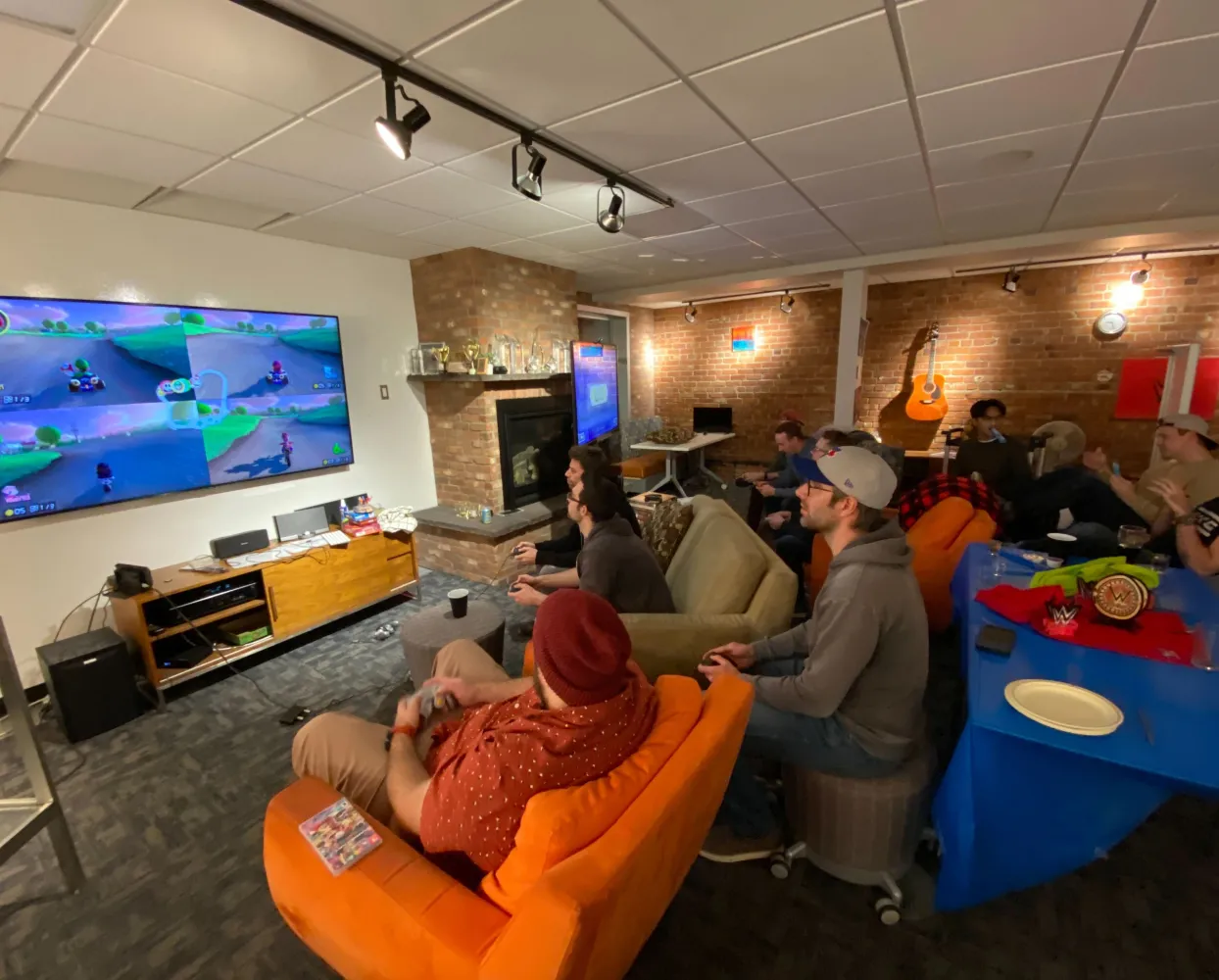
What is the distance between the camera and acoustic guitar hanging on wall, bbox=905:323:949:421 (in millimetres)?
5898

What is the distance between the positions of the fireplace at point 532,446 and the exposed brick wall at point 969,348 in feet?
9.52

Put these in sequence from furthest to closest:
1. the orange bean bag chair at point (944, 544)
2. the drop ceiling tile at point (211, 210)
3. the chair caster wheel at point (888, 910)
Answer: the orange bean bag chair at point (944, 544), the drop ceiling tile at point (211, 210), the chair caster wheel at point (888, 910)

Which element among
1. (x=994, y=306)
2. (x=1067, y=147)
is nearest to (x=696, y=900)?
(x=1067, y=147)

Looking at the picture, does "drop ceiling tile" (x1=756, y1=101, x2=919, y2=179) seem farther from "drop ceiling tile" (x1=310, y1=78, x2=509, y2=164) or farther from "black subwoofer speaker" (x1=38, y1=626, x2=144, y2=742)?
"black subwoofer speaker" (x1=38, y1=626, x2=144, y2=742)

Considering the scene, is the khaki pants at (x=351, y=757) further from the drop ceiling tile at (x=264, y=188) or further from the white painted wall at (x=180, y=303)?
the drop ceiling tile at (x=264, y=188)

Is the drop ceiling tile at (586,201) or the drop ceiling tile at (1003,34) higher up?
the drop ceiling tile at (586,201)

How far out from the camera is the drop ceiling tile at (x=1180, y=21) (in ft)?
4.57

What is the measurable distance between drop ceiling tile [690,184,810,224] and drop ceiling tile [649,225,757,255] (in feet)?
0.88

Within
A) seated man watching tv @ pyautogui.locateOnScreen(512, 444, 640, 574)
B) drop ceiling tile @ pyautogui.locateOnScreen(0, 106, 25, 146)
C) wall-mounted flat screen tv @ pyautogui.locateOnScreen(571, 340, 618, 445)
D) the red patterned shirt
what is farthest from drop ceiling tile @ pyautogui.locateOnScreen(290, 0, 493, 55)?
wall-mounted flat screen tv @ pyautogui.locateOnScreen(571, 340, 618, 445)

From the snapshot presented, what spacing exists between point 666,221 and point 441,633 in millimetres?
2768

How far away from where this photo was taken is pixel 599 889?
0.82 m

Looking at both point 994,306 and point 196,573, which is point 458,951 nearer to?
point 196,573

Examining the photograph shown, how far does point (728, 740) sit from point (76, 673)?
289 centimetres

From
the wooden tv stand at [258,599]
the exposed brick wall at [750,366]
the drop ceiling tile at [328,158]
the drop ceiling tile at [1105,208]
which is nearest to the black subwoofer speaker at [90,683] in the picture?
the wooden tv stand at [258,599]
